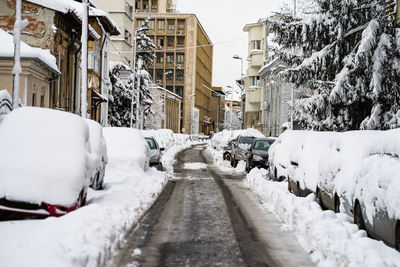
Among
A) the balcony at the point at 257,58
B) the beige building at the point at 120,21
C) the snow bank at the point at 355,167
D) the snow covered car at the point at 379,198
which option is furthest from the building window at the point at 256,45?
the snow covered car at the point at 379,198

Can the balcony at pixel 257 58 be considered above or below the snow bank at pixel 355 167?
above

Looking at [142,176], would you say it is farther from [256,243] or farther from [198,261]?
[198,261]

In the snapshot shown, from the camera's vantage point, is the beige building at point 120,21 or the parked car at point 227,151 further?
the beige building at point 120,21

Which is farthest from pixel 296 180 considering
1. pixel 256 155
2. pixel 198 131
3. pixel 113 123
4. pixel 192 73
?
pixel 198 131

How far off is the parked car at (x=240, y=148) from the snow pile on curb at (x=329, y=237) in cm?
1529

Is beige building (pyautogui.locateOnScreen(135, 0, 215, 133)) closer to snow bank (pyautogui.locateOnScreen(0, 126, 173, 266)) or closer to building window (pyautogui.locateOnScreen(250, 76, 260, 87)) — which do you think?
building window (pyautogui.locateOnScreen(250, 76, 260, 87))

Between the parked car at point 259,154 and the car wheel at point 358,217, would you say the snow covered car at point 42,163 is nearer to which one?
the car wheel at point 358,217

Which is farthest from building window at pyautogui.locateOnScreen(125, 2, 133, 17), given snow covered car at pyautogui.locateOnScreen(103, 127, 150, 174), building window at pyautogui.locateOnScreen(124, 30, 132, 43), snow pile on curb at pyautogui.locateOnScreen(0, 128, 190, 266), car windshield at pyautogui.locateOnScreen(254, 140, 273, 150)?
snow pile on curb at pyautogui.locateOnScreen(0, 128, 190, 266)

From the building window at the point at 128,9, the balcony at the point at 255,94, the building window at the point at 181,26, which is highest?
the building window at the point at 181,26

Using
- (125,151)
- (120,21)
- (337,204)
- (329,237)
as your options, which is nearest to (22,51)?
(125,151)

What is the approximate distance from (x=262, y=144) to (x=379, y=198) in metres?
16.8

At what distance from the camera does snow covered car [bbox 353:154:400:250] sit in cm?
674

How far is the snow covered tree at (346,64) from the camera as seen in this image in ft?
64.7

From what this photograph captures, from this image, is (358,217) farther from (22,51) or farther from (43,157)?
(22,51)
